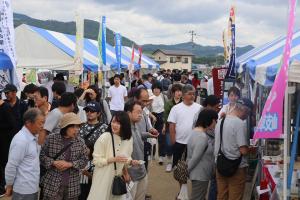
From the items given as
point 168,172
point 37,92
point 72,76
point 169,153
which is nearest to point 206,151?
point 37,92

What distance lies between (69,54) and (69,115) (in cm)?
856

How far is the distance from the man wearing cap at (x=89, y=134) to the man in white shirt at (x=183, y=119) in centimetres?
175

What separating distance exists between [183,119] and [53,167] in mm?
2632

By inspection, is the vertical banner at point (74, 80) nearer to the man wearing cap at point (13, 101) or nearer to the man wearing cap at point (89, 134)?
the man wearing cap at point (13, 101)

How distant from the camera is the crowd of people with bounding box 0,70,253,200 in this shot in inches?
148

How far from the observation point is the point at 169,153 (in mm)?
8617

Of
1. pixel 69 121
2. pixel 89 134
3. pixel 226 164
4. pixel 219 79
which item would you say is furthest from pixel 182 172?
pixel 219 79

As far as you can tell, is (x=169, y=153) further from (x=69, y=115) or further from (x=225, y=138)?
(x=69, y=115)

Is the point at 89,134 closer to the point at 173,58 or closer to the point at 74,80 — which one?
the point at 74,80

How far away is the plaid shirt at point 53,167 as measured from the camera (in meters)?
3.92

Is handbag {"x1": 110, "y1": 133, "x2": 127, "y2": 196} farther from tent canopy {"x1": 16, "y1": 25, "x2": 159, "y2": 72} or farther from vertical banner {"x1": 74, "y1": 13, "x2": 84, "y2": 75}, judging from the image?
tent canopy {"x1": 16, "y1": 25, "x2": 159, "y2": 72}

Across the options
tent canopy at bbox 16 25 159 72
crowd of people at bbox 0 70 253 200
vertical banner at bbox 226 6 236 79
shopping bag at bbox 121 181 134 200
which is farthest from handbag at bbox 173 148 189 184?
tent canopy at bbox 16 25 159 72

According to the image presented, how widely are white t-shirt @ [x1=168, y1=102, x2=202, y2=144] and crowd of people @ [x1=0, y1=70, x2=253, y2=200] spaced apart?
0.02 metres

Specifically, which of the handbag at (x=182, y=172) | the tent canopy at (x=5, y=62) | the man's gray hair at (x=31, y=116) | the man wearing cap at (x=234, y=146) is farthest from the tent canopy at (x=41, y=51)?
the man's gray hair at (x=31, y=116)
